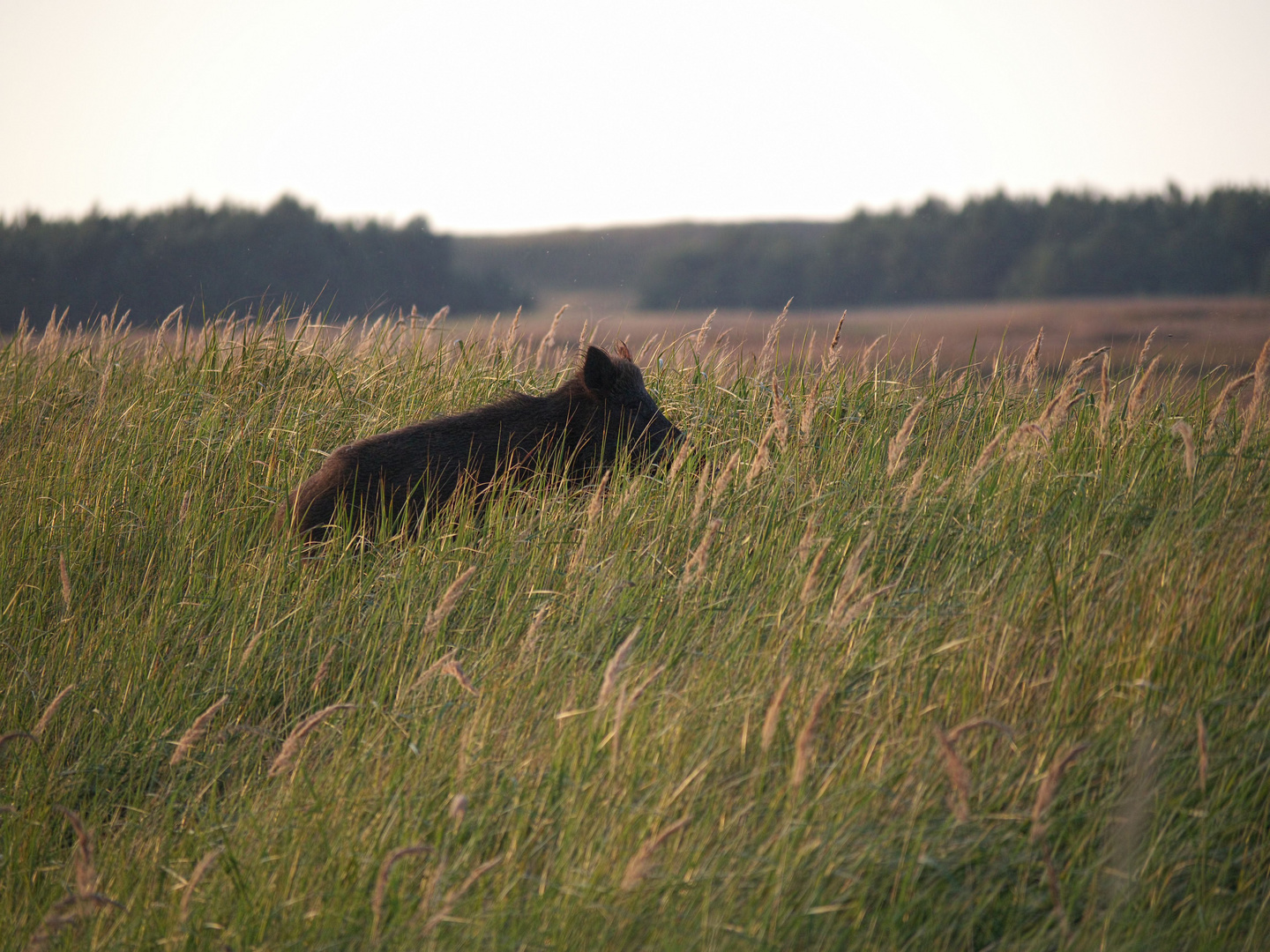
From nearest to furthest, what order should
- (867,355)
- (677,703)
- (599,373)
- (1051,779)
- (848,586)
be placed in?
(1051,779) → (848,586) → (677,703) → (599,373) → (867,355)

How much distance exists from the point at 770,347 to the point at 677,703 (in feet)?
13.6

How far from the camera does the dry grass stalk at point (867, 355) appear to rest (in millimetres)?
5965

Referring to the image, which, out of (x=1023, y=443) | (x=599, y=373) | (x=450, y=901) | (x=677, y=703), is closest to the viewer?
(x=450, y=901)

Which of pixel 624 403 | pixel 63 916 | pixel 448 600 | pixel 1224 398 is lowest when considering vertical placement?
pixel 63 916

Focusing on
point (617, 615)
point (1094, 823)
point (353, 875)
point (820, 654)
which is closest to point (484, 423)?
point (617, 615)

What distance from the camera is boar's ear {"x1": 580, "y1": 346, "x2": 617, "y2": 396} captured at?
5641 millimetres

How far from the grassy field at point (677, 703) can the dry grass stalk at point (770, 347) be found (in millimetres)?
1085

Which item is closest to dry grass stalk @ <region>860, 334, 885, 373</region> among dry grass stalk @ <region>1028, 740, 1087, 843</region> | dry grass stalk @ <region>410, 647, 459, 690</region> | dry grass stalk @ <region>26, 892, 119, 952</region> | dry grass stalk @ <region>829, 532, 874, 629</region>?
dry grass stalk @ <region>829, 532, 874, 629</region>

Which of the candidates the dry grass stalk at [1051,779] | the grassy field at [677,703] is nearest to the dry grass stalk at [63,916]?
the grassy field at [677,703]

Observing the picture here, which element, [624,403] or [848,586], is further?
[624,403]

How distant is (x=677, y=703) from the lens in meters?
2.93

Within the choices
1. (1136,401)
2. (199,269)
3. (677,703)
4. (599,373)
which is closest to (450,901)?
(677,703)

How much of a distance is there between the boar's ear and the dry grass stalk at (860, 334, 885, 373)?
1.64 m

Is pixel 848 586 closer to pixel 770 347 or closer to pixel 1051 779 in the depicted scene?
pixel 1051 779
